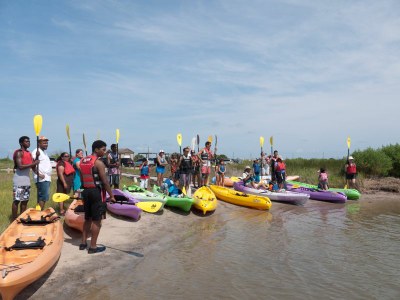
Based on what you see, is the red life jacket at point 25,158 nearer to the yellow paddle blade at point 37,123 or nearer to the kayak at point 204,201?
the yellow paddle blade at point 37,123

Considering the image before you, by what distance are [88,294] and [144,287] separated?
0.76 m

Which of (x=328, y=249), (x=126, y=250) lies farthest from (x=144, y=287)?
(x=328, y=249)

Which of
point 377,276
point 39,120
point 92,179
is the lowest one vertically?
point 377,276

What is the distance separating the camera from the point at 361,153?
20.0m

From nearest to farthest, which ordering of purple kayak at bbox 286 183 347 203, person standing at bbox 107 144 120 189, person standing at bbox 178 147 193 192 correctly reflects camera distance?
person standing at bbox 107 144 120 189 < person standing at bbox 178 147 193 192 < purple kayak at bbox 286 183 347 203

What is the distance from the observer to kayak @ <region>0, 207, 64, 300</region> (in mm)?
3914

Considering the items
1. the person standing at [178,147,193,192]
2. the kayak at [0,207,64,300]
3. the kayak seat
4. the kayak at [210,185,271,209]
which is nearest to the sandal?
the kayak at [0,207,64,300]

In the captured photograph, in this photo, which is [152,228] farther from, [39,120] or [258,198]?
[258,198]

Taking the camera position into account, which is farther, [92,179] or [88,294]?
[92,179]

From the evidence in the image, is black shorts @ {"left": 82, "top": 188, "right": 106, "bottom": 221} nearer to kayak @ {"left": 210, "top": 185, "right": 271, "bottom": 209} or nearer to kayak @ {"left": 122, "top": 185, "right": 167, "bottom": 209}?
kayak @ {"left": 122, "top": 185, "right": 167, "bottom": 209}

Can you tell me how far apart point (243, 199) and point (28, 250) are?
8.04 meters

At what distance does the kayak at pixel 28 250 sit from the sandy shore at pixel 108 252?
29 cm

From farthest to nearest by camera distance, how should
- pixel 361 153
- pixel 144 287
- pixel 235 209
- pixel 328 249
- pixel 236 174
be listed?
pixel 236 174, pixel 361 153, pixel 235 209, pixel 328 249, pixel 144 287

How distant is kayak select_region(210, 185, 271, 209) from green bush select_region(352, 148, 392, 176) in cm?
1062
